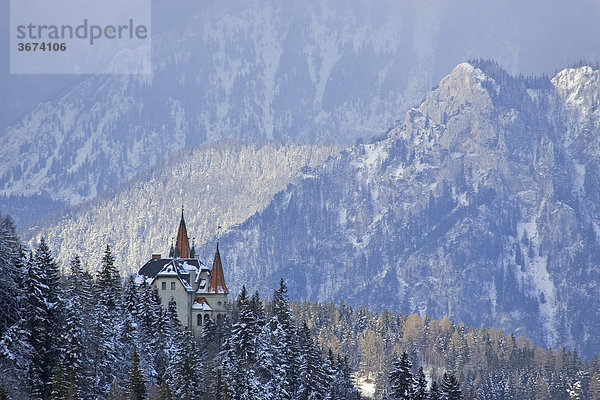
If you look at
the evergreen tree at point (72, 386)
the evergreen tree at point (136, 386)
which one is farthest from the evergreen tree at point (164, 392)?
the evergreen tree at point (72, 386)

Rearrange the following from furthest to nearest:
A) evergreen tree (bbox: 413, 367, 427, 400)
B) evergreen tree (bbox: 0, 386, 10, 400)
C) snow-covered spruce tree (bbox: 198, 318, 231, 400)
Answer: evergreen tree (bbox: 413, 367, 427, 400) → snow-covered spruce tree (bbox: 198, 318, 231, 400) → evergreen tree (bbox: 0, 386, 10, 400)

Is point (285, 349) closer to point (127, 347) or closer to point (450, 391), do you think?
point (450, 391)

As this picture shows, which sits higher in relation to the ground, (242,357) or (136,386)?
(242,357)

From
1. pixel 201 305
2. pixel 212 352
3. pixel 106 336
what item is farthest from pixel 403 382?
pixel 201 305

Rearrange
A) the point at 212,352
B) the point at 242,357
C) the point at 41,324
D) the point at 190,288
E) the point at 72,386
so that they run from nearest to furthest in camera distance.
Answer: the point at 72,386 → the point at 41,324 → the point at 242,357 → the point at 212,352 → the point at 190,288

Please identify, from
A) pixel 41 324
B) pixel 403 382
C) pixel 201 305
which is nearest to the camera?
pixel 41 324

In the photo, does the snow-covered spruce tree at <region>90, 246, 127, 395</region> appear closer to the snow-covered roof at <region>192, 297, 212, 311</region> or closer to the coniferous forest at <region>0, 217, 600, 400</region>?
the coniferous forest at <region>0, 217, 600, 400</region>

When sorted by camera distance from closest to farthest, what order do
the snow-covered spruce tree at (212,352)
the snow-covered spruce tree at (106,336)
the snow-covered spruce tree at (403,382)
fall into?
1. the snow-covered spruce tree at (106,336)
2. the snow-covered spruce tree at (212,352)
3. the snow-covered spruce tree at (403,382)

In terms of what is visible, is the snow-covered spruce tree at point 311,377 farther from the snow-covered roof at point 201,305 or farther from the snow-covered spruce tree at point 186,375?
the snow-covered roof at point 201,305

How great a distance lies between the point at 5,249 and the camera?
10950cm

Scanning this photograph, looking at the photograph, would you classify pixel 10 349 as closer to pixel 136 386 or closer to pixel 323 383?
pixel 136 386

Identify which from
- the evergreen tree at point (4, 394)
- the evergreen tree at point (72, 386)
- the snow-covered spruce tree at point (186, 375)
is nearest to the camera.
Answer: the evergreen tree at point (4, 394)

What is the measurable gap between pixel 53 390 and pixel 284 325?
4939cm

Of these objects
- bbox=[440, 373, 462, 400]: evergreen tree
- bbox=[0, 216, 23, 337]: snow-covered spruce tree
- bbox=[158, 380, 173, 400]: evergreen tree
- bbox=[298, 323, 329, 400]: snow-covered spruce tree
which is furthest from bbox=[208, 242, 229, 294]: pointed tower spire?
bbox=[0, 216, 23, 337]: snow-covered spruce tree
